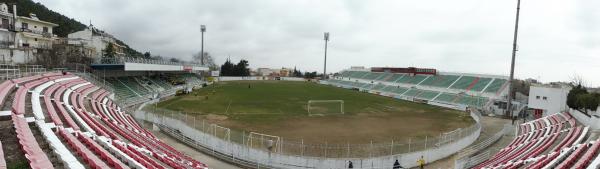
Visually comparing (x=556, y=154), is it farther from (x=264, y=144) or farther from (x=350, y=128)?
(x=350, y=128)

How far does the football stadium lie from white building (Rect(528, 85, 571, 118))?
0.30ft

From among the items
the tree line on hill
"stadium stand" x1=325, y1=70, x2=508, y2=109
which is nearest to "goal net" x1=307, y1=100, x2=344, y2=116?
"stadium stand" x1=325, y1=70, x2=508, y2=109

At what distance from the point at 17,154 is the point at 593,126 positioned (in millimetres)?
24937

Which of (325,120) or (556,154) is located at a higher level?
(556,154)

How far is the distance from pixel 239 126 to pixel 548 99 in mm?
27967

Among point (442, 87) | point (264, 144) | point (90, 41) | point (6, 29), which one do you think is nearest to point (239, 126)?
point (264, 144)

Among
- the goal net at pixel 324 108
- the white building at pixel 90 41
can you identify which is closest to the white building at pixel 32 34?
the white building at pixel 90 41

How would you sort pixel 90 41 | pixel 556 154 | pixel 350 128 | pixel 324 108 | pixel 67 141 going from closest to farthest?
1. pixel 67 141
2. pixel 556 154
3. pixel 350 128
4. pixel 324 108
5. pixel 90 41

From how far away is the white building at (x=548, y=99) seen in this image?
30.7m

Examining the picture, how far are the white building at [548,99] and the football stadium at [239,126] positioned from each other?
9 cm

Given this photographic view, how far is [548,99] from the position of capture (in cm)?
3152

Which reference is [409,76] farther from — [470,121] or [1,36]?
[1,36]

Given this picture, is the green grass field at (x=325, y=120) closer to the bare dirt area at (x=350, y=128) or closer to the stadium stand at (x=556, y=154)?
the bare dirt area at (x=350, y=128)

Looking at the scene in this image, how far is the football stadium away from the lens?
10.8 m
